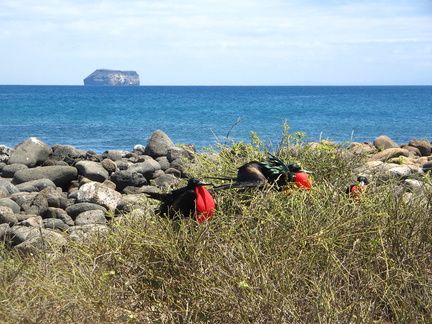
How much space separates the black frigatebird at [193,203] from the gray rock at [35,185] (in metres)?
7.96

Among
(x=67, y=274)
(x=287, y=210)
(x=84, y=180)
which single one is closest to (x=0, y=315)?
(x=67, y=274)

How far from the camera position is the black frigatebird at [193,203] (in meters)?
3.66

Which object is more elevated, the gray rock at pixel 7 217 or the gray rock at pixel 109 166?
the gray rock at pixel 7 217

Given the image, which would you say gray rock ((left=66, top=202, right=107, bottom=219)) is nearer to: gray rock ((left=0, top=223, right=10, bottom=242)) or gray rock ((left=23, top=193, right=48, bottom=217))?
gray rock ((left=23, top=193, right=48, bottom=217))

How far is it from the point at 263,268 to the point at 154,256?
66 cm

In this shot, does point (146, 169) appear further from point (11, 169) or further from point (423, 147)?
point (423, 147)

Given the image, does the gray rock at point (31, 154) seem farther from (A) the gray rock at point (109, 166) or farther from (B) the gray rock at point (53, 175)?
(A) the gray rock at point (109, 166)

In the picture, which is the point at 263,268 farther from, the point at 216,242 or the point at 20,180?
the point at 20,180

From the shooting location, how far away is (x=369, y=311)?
3.17 metres

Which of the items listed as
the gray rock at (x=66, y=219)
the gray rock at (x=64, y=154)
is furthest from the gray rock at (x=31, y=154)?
the gray rock at (x=66, y=219)

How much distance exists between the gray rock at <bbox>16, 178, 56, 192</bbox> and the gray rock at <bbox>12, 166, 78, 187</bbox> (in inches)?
18.8

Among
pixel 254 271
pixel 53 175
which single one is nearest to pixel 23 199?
pixel 53 175

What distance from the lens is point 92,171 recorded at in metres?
12.3

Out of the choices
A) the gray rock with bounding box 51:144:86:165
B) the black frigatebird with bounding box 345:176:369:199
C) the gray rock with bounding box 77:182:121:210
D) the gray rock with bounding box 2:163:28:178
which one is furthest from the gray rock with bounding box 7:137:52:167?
the black frigatebird with bounding box 345:176:369:199
